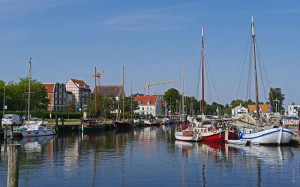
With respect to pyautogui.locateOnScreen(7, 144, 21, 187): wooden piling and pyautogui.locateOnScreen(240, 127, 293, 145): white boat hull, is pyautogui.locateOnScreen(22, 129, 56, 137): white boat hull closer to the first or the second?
pyautogui.locateOnScreen(240, 127, 293, 145): white boat hull

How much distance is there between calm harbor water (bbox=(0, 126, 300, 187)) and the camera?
26562 mm

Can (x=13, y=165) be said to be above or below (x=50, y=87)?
below

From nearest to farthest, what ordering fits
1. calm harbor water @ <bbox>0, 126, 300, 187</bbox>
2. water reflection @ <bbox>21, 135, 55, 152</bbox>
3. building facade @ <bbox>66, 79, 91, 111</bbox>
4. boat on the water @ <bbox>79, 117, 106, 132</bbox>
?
1. calm harbor water @ <bbox>0, 126, 300, 187</bbox>
2. water reflection @ <bbox>21, 135, 55, 152</bbox>
3. boat on the water @ <bbox>79, 117, 106, 132</bbox>
4. building facade @ <bbox>66, 79, 91, 111</bbox>

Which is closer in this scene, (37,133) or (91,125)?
(37,133)

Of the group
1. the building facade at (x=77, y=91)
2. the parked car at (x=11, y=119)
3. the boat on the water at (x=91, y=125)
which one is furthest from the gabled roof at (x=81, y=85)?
the parked car at (x=11, y=119)

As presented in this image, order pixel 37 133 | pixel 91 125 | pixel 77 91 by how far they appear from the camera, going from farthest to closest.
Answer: pixel 77 91 < pixel 91 125 < pixel 37 133

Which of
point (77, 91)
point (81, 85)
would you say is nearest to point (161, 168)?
point (77, 91)

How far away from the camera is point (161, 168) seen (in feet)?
106

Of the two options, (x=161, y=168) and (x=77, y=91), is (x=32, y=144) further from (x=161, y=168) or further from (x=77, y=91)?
(x=77, y=91)

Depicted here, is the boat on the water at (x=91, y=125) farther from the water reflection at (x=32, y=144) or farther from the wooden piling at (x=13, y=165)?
the wooden piling at (x=13, y=165)

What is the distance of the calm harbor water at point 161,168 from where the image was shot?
2656 centimetres

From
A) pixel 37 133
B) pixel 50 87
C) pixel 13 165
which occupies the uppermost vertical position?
pixel 50 87

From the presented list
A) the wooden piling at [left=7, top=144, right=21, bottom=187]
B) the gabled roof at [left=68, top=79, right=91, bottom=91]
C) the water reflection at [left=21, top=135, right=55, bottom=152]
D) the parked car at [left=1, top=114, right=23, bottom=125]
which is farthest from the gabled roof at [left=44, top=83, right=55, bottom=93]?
the wooden piling at [left=7, top=144, right=21, bottom=187]

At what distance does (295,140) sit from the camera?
51125 millimetres
